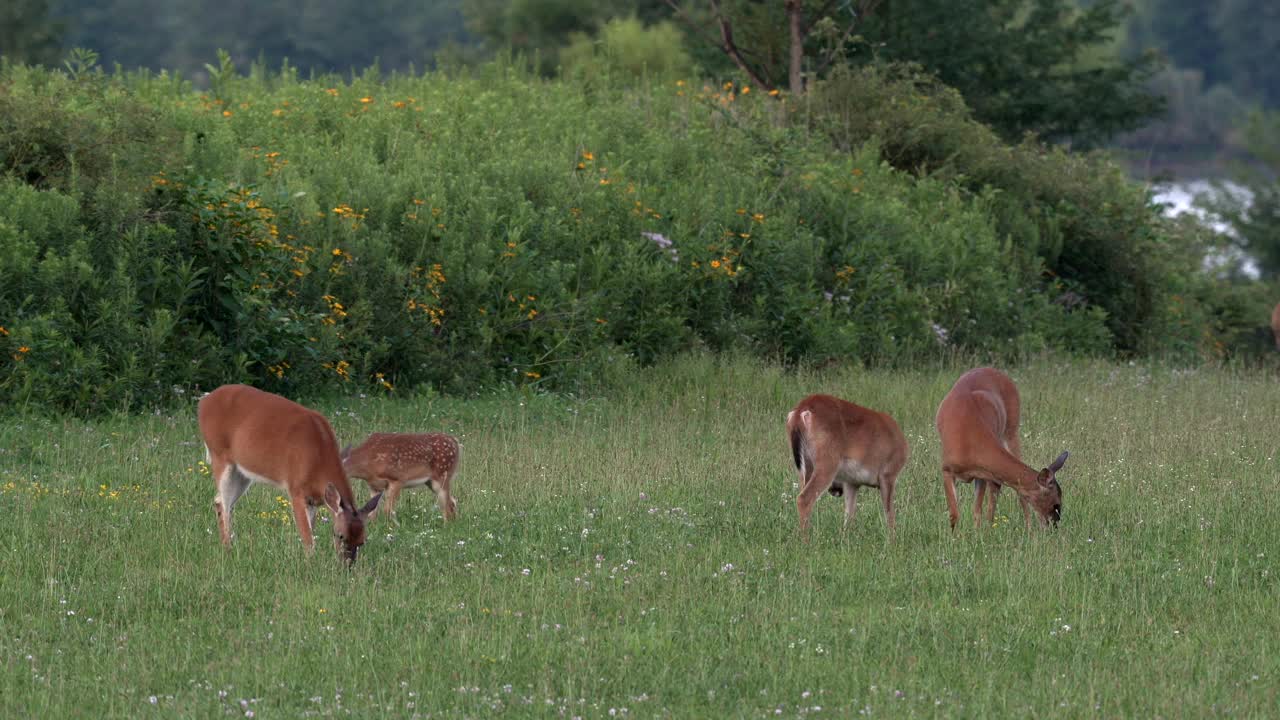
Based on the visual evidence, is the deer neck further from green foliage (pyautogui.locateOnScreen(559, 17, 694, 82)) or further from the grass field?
green foliage (pyautogui.locateOnScreen(559, 17, 694, 82))

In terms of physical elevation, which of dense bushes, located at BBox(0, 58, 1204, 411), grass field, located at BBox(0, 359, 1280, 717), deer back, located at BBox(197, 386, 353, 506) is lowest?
grass field, located at BBox(0, 359, 1280, 717)

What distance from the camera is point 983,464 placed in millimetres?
10773

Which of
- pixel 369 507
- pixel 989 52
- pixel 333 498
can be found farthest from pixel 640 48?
pixel 333 498

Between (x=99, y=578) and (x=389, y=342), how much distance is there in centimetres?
700

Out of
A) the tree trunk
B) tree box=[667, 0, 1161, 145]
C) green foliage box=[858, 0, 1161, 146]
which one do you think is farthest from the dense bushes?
green foliage box=[858, 0, 1161, 146]

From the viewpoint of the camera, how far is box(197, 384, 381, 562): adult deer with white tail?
9648 millimetres

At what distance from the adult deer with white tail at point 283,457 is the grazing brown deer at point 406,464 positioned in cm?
93

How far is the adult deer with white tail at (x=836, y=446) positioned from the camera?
34.5 feet

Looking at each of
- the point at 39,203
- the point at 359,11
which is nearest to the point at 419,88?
the point at 39,203

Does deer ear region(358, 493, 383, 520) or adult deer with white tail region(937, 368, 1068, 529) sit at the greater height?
adult deer with white tail region(937, 368, 1068, 529)

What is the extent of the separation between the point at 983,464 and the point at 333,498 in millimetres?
4003

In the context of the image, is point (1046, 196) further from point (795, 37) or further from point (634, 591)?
point (634, 591)

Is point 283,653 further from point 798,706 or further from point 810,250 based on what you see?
point 810,250

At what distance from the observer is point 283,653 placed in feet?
27.0
